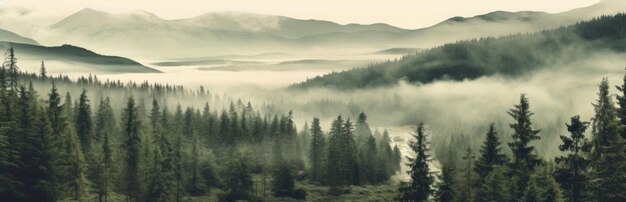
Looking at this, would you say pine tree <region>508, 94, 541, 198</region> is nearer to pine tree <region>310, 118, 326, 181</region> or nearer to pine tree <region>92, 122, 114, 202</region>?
pine tree <region>92, 122, 114, 202</region>

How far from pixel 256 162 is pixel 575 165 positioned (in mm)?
130495

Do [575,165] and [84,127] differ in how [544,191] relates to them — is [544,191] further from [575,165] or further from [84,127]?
[84,127]

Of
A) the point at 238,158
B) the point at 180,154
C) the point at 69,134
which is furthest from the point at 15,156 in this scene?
the point at 238,158

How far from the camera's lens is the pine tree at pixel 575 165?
52.2 meters

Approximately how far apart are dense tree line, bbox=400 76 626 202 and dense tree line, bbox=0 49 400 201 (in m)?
39.1

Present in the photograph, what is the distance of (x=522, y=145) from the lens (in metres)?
55.1

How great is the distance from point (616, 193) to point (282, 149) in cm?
12883

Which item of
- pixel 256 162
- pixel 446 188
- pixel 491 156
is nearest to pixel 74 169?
pixel 446 188

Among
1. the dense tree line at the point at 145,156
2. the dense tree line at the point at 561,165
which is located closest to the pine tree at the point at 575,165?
the dense tree line at the point at 561,165

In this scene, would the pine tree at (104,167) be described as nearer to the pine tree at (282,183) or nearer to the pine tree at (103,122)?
the pine tree at (103,122)

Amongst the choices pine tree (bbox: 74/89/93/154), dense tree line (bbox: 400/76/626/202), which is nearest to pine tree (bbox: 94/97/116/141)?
pine tree (bbox: 74/89/93/154)

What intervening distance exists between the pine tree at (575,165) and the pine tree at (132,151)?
62.3 meters

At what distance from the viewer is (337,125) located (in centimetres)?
16338

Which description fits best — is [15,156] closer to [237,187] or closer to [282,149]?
[237,187]
